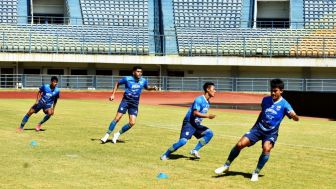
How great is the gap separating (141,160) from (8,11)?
42.4m

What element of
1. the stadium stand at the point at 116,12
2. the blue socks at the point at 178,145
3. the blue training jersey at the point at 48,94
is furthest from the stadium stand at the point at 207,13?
the blue socks at the point at 178,145

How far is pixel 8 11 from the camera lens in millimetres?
51250

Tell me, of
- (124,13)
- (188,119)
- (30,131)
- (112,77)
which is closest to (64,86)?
(112,77)

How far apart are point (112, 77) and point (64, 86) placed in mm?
3869

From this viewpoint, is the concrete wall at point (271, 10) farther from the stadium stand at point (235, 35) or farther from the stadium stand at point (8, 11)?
the stadium stand at point (8, 11)

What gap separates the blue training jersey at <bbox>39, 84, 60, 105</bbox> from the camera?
17.5 metres

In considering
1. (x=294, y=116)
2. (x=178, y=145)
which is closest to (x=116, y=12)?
(x=178, y=145)

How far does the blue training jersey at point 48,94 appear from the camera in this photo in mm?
17484

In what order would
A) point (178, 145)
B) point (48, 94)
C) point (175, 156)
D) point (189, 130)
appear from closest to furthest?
point (178, 145) < point (189, 130) < point (175, 156) < point (48, 94)

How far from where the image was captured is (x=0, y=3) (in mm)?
51750

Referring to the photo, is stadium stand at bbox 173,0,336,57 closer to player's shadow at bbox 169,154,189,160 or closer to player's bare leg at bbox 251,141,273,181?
player's shadow at bbox 169,154,189,160

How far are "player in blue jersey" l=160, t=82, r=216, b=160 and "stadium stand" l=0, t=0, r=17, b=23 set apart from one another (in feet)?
136

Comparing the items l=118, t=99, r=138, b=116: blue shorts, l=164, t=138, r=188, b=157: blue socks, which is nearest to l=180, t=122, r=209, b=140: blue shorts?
l=164, t=138, r=188, b=157: blue socks

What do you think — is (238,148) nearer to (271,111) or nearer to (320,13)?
(271,111)
